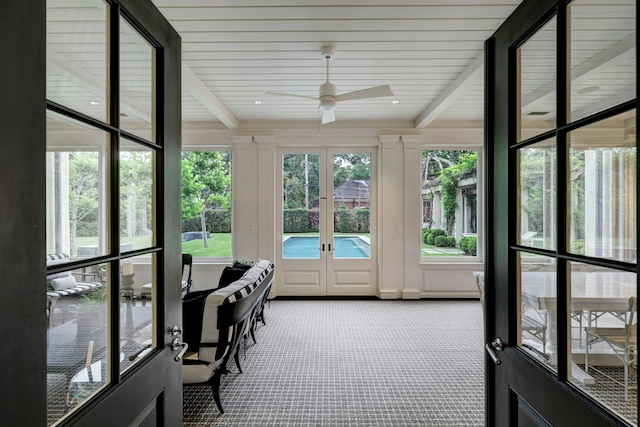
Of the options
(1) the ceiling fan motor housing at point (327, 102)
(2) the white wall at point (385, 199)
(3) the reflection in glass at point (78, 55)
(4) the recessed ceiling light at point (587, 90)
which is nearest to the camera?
(3) the reflection in glass at point (78, 55)

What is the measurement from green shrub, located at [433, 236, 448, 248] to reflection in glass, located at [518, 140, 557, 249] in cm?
446

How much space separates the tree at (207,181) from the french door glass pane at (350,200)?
176 centimetres

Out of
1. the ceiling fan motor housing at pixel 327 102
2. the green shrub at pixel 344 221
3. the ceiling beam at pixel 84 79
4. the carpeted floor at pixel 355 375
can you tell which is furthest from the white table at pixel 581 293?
the green shrub at pixel 344 221

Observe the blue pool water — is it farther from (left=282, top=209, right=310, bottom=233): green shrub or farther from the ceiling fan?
the ceiling fan

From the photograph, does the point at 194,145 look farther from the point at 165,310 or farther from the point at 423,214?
the point at 165,310

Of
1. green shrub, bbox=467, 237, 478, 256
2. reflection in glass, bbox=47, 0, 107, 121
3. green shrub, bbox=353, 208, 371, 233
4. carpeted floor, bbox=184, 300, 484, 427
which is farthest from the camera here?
green shrub, bbox=353, 208, 371, 233

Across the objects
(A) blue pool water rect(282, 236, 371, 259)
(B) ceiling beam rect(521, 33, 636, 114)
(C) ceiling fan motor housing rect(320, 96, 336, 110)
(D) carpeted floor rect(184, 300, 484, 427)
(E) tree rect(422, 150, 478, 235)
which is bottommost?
(D) carpeted floor rect(184, 300, 484, 427)

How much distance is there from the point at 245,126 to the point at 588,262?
5057 mm

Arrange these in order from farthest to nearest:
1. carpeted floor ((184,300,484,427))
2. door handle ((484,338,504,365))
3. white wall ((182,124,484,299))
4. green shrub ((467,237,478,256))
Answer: green shrub ((467,237,478,256))
white wall ((182,124,484,299))
carpeted floor ((184,300,484,427))
door handle ((484,338,504,365))

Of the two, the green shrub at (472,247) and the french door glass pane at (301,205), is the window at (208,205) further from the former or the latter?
the green shrub at (472,247)

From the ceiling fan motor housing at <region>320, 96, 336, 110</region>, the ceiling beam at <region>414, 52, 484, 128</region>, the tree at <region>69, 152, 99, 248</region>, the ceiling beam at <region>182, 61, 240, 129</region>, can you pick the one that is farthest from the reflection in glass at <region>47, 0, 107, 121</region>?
the ceiling beam at <region>414, 52, 484, 128</region>

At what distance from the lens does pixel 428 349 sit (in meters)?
3.36

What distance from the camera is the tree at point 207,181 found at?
5.38 metres

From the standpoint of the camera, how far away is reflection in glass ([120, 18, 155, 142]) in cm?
100
